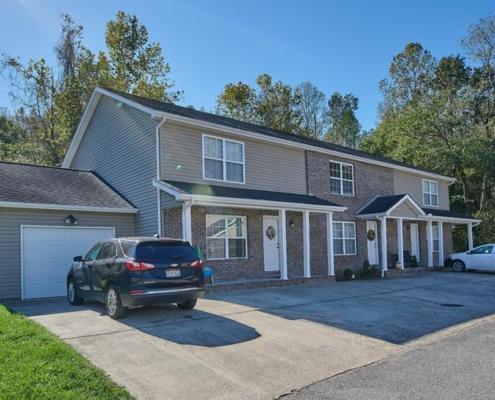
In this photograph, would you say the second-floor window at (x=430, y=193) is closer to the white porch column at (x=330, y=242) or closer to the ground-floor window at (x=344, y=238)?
the ground-floor window at (x=344, y=238)

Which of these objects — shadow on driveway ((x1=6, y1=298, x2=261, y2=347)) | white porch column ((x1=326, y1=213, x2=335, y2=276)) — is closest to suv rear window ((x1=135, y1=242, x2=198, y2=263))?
shadow on driveway ((x1=6, y1=298, x2=261, y2=347))

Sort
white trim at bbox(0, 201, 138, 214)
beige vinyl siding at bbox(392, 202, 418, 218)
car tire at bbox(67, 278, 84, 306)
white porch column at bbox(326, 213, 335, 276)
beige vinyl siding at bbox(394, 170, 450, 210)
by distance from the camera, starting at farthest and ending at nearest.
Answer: beige vinyl siding at bbox(394, 170, 450, 210)
beige vinyl siding at bbox(392, 202, 418, 218)
white porch column at bbox(326, 213, 335, 276)
white trim at bbox(0, 201, 138, 214)
car tire at bbox(67, 278, 84, 306)

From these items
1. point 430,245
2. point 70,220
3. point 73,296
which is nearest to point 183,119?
point 70,220

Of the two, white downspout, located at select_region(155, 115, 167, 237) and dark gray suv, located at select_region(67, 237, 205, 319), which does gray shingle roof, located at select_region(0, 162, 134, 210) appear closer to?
white downspout, located at select_region(155, 115, 167, 237)

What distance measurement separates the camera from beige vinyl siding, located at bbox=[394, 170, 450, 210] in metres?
23.3

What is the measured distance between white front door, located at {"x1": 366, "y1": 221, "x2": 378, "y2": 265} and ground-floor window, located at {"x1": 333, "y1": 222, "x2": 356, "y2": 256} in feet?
3.89

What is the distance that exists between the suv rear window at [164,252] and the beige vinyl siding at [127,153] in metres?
5.09

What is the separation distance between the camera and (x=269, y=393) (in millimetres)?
5051

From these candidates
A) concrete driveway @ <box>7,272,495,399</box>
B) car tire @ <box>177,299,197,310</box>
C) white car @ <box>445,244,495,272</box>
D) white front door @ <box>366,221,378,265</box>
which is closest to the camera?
concrete driveway @ <box>7,272,495,399</box>

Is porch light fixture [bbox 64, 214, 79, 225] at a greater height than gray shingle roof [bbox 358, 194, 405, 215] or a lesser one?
lesser

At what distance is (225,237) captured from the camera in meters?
15.0

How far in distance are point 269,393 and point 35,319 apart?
5850mm

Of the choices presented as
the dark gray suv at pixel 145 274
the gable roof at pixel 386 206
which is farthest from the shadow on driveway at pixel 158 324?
the gable roof at pixel 386 206

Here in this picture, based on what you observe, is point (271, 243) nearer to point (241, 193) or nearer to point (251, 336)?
point (241, 193)
